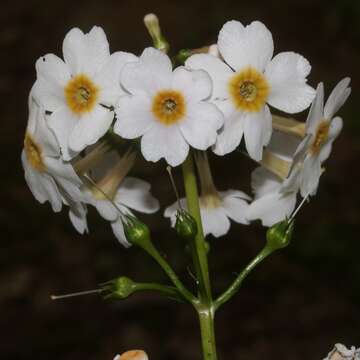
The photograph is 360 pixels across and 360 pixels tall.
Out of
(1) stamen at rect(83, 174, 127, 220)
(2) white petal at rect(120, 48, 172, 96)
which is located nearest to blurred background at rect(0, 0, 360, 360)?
(1) stamen at rect(83, 174, 127, 220)

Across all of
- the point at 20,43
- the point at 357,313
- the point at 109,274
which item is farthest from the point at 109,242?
the point at 20,43

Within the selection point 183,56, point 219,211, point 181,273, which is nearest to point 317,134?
point 183,56

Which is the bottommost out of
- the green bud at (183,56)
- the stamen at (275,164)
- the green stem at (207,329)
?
the green stem at (207,329)

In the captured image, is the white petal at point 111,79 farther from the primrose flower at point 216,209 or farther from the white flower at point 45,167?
the primrose flower at point 216,209

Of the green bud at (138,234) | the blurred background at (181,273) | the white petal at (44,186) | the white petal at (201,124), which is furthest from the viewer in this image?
the blurred background at (181,273)

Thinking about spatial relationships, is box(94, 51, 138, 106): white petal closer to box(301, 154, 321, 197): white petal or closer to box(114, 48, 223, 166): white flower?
box(114, 48, 223, 166): white flower

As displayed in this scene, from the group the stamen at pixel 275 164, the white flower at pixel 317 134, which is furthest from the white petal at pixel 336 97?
the stamen at pixel 275 164

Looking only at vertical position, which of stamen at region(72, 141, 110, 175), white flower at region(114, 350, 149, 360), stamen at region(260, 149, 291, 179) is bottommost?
white flower at region(114, 350, 149, 360)
